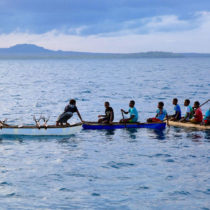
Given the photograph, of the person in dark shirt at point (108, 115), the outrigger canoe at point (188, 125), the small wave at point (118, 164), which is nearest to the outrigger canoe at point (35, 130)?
the person in dark shirt at point (108, 115)

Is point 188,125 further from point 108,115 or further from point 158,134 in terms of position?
point 108,115

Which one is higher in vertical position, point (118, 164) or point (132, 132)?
point (132, 132)

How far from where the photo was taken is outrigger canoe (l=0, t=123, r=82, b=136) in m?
22.8

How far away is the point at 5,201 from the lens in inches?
532

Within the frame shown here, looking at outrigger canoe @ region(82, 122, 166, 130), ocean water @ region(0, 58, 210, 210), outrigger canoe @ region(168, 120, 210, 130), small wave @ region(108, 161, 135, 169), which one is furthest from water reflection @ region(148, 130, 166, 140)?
small wave @ region(108, 161, 135, 169)

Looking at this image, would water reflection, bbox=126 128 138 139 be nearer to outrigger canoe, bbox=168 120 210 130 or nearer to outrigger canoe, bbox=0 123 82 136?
outrigger canoe, bbox=168 120 210 130

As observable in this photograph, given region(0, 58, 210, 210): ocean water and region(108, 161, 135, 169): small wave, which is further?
region(108, 161, 135, 169): small wave

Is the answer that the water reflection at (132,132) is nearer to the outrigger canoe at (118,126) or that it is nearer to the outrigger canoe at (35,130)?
the outrigger canoe at (118,126)

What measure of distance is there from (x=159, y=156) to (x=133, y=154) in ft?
3.96

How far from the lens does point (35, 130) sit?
22.9 meters

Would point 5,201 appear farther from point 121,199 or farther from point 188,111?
point 188,111

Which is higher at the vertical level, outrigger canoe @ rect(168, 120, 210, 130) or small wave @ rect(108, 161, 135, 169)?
outrigger canoe @ rect(168, 120, 210, 130)

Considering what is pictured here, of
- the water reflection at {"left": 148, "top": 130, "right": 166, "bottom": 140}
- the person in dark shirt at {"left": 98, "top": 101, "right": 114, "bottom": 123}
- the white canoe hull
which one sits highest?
the person in dark shirt at {"left": 98, "top": 101, "right": 114, "bottom": 123}

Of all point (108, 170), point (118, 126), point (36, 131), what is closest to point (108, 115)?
point (118, 126)
